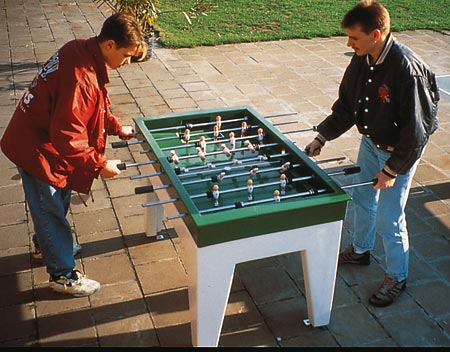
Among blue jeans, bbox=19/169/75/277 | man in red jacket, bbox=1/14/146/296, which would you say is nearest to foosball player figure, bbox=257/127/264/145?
man in red jacket, bbox=1/14/146/296

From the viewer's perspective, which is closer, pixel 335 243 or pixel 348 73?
pixel 335 243

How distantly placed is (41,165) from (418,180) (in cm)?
332

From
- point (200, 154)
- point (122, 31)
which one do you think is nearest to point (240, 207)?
point (200, 154)

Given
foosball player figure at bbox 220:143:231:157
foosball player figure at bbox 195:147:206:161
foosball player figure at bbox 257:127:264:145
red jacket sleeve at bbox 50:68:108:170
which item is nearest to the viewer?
red jacket sleeve at bbox 50:68:108:170

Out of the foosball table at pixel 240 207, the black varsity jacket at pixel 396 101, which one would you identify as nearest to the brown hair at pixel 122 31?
the foosball table at pixel 240 207

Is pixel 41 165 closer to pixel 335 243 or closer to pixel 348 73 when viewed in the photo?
pixel 335 243

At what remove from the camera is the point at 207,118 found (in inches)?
150

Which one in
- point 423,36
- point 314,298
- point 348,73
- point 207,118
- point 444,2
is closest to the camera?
point 314,298

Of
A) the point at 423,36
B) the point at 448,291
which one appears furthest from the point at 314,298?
the point at 423,36

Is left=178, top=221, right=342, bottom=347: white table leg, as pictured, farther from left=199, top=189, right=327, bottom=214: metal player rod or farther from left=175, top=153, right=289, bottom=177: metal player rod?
left=175, top=153, right=289, bottom=177: metal player rod

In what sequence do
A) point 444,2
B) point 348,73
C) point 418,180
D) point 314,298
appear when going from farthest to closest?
point 444,2
point 418,180
point 348,73
point 314,298

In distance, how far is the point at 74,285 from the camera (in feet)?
11.2

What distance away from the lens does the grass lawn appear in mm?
8719

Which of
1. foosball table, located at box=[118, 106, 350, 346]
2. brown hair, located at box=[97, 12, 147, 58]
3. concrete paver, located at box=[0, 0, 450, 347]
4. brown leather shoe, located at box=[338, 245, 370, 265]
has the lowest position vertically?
concrete paver, located at box=[0, 0, 450, 347]
